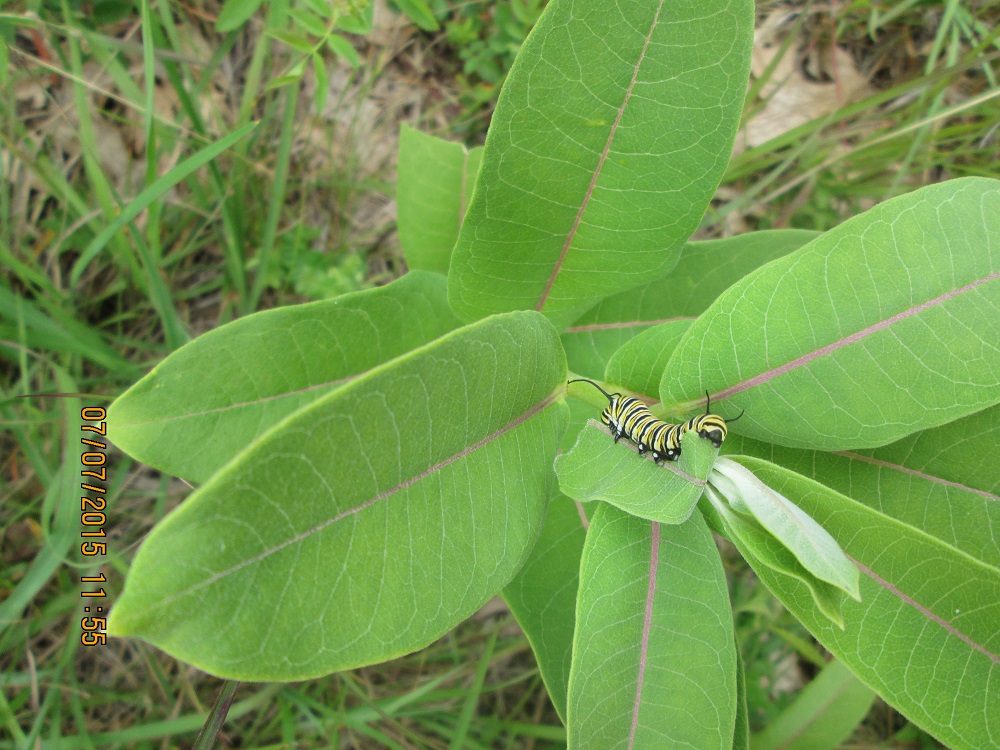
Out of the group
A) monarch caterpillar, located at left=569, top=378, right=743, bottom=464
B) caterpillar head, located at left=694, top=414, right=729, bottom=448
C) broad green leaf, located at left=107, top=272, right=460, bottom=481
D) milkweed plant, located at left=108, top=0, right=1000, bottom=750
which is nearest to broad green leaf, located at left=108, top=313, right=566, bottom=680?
milkweed plant, located at left=108, top=0, right=1000, bottom=750

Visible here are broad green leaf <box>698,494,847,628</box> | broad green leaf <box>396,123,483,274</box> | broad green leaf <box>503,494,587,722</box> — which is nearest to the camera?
broad green leaf <box>698,494,847,628</box>

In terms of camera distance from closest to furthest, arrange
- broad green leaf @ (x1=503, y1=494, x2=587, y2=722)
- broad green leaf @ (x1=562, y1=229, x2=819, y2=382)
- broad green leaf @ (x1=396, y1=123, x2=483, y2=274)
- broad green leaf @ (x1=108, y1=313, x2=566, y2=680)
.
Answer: broad green leaf @ (x1=108, y1=313, x2=566, y2=680), broad green leaf @ (x1=503, y1=494, x2=587, y2=722), broad green leaf @ (x1=562, y1=229, x2=819, y2=382), broad green leaf @ (x1=396, y1=123, x2=483, y2=274)

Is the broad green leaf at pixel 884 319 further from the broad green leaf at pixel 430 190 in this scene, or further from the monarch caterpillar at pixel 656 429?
the broad green leaf at pixel 430 190

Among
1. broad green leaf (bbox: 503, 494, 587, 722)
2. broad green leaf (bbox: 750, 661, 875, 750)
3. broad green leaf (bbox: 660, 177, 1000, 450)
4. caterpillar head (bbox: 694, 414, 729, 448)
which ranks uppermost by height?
broad green leaf (bbox: 660, 177, 1000, 450)

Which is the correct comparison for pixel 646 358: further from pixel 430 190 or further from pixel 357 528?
pixel 430 190

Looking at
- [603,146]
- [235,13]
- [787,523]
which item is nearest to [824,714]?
[787,523]

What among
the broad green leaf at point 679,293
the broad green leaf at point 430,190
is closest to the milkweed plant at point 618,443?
the broad green leaf at point 679,293

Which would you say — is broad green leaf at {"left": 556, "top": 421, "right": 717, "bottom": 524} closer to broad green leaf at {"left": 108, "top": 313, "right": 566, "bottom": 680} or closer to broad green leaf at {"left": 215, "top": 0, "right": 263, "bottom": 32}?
broad green leaf at {"left": 108, "top": 313, "right": 566, "bottom": 680}
